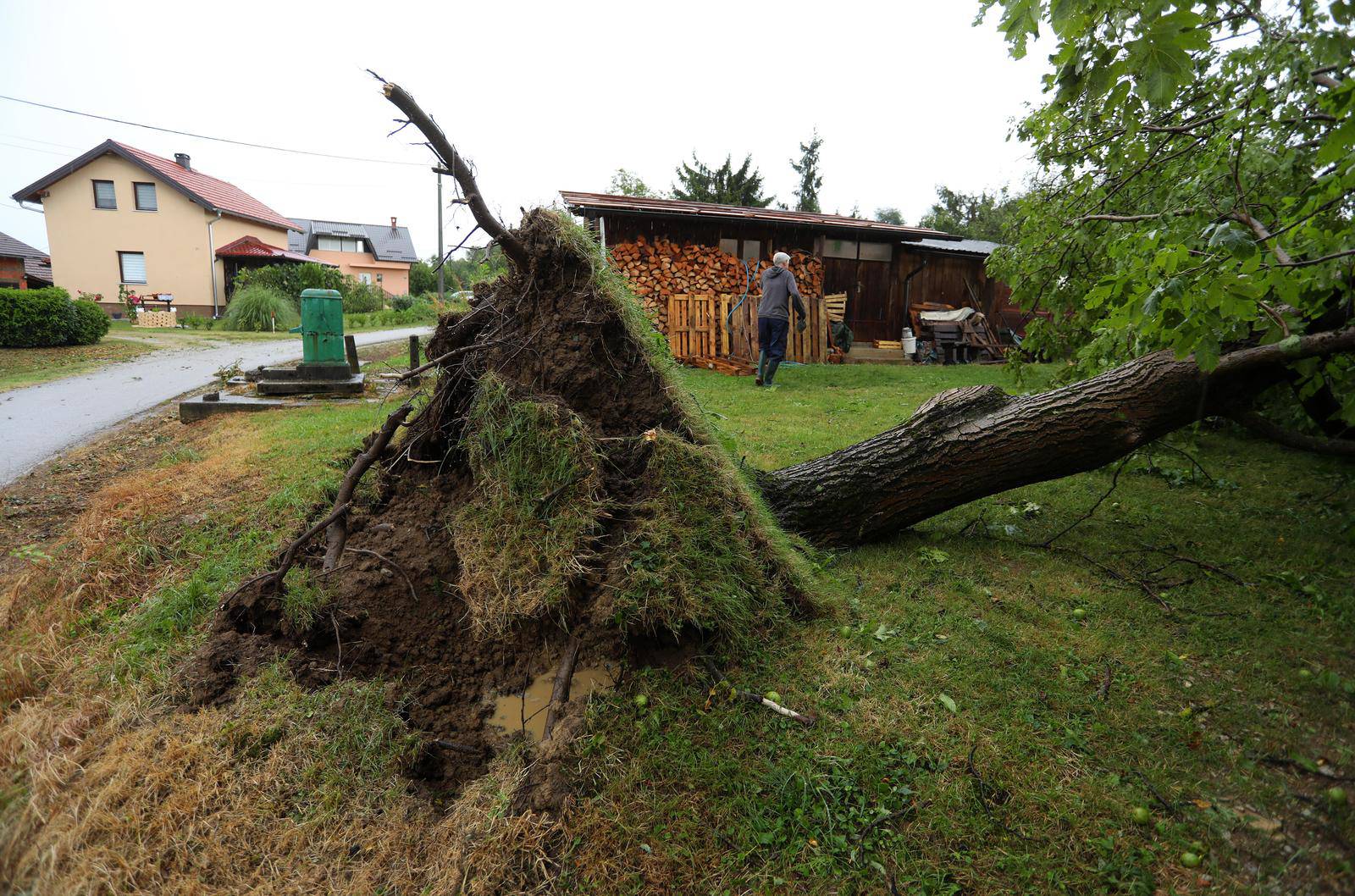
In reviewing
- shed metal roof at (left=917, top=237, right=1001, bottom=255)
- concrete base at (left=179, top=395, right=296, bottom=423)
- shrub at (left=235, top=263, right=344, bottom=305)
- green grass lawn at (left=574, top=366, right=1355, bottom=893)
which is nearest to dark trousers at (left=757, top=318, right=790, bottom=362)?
green grass lawn at (left=574, top=366, right=1355, bottom=893)

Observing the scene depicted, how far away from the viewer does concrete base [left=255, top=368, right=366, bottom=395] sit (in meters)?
9.29

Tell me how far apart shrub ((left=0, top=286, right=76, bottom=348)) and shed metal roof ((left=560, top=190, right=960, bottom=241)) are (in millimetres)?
12618

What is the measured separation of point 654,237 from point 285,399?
25.0ft

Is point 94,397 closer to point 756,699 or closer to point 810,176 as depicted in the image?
point 756,699

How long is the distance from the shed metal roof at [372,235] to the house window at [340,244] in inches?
13.2

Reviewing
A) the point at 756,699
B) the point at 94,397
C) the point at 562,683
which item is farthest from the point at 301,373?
the point at 756,699

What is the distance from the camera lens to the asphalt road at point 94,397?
7.07 metres

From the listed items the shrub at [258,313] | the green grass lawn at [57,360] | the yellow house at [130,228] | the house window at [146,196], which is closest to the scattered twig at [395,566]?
the green grass lawn at [57,360]

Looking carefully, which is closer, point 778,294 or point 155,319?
point 778,294

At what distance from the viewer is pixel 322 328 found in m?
9.73

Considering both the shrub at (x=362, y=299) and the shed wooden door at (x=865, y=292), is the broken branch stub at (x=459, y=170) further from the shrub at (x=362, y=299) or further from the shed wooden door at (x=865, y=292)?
the shrub at (x=362, y=299)

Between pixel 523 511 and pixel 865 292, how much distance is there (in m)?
14.0

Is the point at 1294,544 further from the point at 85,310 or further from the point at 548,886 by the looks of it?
the point at 85,310

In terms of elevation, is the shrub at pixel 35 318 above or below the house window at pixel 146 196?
below
